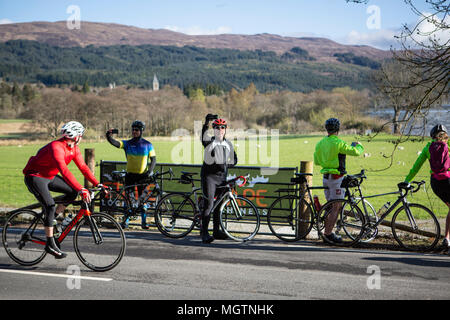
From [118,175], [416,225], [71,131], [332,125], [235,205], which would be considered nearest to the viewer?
[71,131]

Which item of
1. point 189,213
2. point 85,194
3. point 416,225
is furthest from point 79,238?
point 416,225

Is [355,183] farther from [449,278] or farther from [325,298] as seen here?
[325,298]

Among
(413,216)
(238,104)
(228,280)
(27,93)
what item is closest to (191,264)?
(228,280)

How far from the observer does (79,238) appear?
634cm

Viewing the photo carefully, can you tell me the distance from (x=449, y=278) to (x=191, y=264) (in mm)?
3621

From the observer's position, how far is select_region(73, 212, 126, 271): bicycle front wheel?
20.8ft

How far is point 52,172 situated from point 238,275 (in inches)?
118

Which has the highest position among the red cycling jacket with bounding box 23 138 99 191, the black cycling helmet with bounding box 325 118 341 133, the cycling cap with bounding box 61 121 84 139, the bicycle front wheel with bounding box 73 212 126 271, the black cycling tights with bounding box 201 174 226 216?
the black cycling helmet with bounding box 325 118 341 133

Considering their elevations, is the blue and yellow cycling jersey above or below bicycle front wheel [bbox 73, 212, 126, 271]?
above

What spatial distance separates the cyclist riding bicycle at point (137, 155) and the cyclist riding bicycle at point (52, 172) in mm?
2759

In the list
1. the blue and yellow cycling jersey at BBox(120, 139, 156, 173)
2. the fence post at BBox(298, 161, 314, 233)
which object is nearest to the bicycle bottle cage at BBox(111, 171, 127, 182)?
the blue and yellow cycling jersey at BBox(120, 139, 156, 173)

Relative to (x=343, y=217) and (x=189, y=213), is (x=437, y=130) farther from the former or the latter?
(x=189, y=213)

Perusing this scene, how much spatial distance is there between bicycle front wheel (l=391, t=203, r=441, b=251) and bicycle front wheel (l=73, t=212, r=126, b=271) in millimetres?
4630

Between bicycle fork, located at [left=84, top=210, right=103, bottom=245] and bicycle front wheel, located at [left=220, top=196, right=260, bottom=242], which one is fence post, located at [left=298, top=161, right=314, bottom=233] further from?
bicycle fork, located at [left=84, top=210, right=103, bottom=245]
